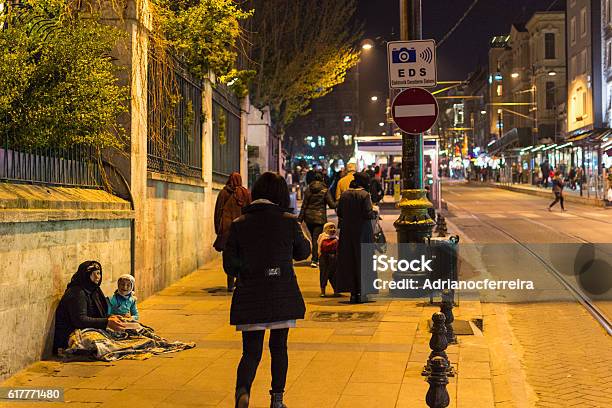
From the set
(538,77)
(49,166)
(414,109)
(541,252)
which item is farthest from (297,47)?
(538,77)

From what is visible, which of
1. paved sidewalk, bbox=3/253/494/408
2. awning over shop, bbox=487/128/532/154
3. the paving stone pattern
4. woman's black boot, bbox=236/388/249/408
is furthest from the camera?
awning over shop, bbox=487/128/532/154

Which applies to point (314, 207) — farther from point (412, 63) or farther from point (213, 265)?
point (412, 63)

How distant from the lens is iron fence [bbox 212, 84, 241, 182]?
17492 millimetres

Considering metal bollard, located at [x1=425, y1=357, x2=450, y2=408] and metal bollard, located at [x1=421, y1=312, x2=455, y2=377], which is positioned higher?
metal bollard, located at [x1=421, y1=312, x2=455, y2=377]

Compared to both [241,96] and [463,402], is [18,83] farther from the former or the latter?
[241,96]

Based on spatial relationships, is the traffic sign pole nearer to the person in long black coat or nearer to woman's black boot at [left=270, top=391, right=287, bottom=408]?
the person in long black coat

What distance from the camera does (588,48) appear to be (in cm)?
5678

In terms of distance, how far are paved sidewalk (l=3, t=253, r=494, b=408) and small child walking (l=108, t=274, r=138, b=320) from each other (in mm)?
688

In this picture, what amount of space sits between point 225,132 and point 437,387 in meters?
13.8

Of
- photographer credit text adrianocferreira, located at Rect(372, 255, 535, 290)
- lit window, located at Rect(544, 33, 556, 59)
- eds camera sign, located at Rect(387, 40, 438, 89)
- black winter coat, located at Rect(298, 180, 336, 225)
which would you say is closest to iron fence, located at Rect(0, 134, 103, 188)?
eds camera sign, located at Rect(387, 40, 438, 89)

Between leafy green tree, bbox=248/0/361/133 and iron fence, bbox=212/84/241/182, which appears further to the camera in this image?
leafy green tree, bbox=248/0/361/133

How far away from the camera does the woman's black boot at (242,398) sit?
5520mm

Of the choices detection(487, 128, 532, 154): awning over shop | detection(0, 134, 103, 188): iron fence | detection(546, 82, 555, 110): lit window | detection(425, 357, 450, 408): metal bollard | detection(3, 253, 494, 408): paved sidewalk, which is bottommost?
detection(3, 253, 494, 408): paved sidewalk

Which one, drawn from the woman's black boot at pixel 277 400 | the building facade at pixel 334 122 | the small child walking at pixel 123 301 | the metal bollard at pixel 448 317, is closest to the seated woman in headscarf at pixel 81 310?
the small child walking at pixel 123 301
